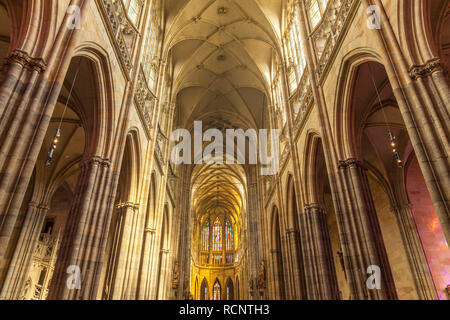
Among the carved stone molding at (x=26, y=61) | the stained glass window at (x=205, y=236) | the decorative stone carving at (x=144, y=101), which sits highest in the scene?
the stained glass window at (x=205, y=236)

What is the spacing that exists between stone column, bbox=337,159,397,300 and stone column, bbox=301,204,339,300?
122 inches

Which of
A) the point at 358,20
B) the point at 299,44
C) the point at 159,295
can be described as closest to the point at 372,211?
the point at 358,20

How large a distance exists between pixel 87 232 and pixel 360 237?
6672 mm

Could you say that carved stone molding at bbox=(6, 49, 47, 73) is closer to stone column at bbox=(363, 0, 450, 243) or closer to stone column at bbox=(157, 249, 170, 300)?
stone column at bbox=(363, 0, 450, 243)

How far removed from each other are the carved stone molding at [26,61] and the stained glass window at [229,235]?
42.5 m

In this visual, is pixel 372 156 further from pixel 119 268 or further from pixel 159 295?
pixel 159 295

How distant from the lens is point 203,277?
4288 centimetres

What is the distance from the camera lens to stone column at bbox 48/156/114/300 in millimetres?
6676

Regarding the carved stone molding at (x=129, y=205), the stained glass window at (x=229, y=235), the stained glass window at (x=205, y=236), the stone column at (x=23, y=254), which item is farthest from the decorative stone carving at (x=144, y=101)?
the stained glass window at (x=229, y=235)

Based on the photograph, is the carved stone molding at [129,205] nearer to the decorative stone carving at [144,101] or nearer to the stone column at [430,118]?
the decorative stone carving at [144,101]

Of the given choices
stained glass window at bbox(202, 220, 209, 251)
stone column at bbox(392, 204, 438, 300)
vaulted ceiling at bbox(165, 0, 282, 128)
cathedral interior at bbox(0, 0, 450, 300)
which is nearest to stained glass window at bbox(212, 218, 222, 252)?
stained glass window at bbox(202, 220, 209, 251)

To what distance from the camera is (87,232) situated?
7242 millimetres

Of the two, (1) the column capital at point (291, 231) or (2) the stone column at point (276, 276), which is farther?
(2) the stone column at point (276, 276)

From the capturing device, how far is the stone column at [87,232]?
6676mm
